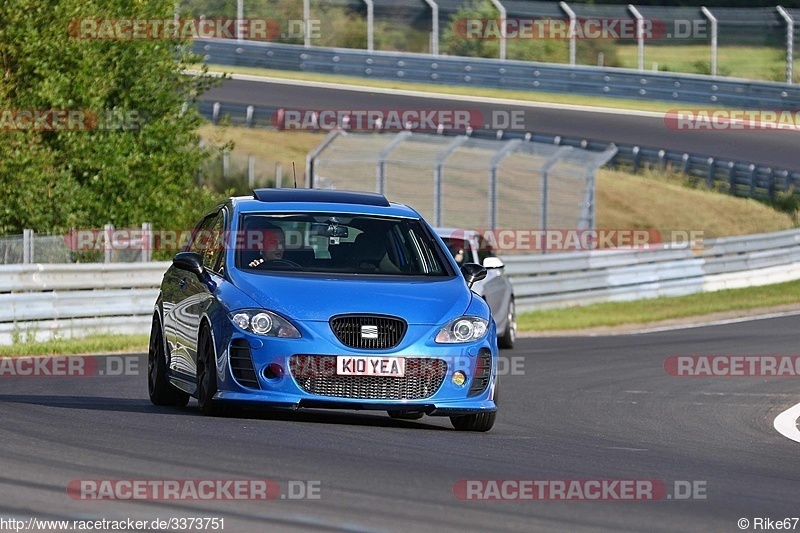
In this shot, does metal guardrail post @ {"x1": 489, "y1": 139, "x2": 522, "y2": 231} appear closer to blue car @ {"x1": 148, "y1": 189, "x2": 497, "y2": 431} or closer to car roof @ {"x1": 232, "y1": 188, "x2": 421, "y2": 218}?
car roof @ {"x1": 232, "y1": 188, "x2": 421, "y2": 218}

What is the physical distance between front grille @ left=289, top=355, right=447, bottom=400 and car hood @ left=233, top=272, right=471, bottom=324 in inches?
10.1

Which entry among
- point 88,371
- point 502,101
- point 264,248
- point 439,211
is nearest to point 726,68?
point 502,101

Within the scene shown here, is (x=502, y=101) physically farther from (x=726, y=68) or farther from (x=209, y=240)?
(x=209, y=240)

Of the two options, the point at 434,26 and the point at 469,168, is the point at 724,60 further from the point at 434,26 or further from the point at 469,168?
the point at 469,168

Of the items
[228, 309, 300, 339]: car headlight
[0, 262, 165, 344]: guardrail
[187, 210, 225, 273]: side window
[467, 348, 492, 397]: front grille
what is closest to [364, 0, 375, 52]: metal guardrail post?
[0, 262, 165, 344]: guardrail

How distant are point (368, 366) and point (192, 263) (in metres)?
1.72

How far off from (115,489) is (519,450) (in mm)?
3026

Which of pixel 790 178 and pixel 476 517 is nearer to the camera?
pixel 476 517

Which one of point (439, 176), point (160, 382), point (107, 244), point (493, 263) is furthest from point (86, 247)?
point (439, 176)

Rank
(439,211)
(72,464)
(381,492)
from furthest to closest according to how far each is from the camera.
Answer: (439,211) < (72,464) < (381,492)

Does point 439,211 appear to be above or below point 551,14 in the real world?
below

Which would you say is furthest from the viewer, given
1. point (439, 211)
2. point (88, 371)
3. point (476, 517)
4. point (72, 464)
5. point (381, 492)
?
point (439, 211)

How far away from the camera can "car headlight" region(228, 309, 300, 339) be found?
10.1 meters

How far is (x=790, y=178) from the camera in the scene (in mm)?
37750
